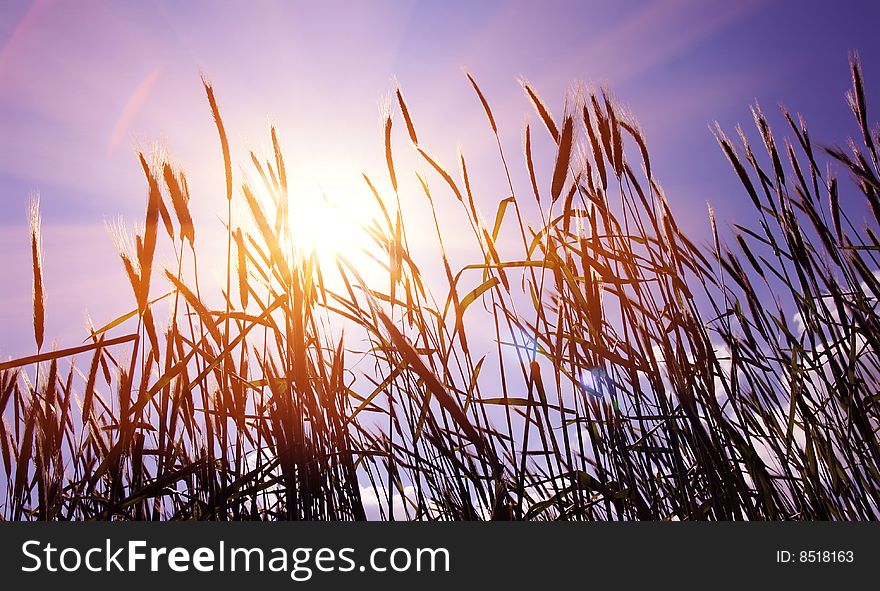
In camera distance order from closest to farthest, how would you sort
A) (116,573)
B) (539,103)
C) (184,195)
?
(116,573) → (184,195) → (539,103)

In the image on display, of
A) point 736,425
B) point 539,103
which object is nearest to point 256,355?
point 539,103

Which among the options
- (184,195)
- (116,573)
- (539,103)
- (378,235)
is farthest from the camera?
(539,103)

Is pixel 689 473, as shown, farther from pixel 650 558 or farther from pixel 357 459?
pixel 357 459

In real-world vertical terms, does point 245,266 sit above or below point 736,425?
above

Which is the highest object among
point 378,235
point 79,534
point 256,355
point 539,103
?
point 539,103

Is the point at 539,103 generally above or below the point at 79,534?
above

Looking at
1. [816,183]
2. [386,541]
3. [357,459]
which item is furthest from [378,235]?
[816,183]

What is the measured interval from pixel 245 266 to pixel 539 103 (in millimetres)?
644

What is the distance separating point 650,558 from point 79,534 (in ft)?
2.41

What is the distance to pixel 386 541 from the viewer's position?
0.81m

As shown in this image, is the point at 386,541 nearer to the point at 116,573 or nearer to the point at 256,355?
the point at 116,573

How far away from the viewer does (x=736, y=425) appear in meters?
1.00

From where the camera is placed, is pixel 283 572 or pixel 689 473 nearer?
pixel 283 572

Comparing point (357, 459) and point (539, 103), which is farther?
point (539, 103)
